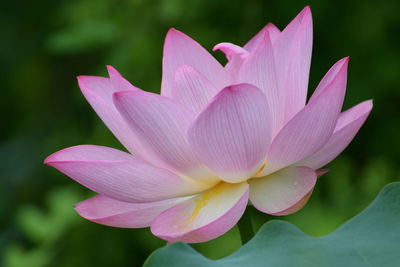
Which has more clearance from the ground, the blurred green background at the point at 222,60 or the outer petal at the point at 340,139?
the outer petal at the point at 340,139

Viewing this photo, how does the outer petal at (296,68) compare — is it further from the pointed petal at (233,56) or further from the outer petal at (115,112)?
the outer petal at (115,112)

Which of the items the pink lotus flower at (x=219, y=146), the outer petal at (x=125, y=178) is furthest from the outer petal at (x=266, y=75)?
the outer petal at (x=125, y=178)

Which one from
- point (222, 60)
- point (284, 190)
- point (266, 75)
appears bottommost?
point (222, 60)

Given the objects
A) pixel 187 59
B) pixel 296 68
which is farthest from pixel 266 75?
pixel 187 59

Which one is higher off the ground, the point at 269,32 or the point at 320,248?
the point at 269,32

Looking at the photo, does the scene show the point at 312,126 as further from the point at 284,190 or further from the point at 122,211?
the point at 122,211

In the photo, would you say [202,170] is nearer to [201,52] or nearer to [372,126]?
[201,52]

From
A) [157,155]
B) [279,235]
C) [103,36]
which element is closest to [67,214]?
[103,36]
